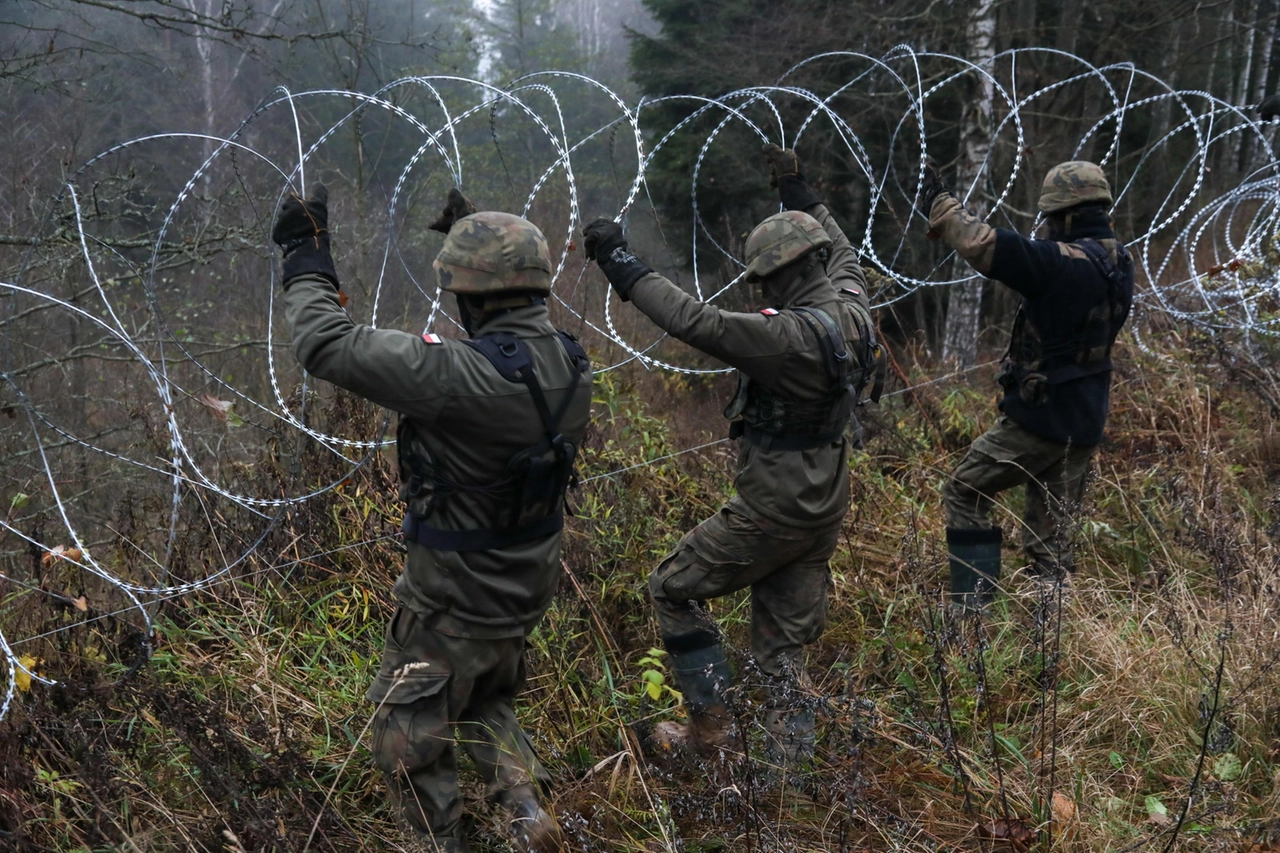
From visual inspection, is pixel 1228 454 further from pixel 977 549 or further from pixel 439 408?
pixel 439 408

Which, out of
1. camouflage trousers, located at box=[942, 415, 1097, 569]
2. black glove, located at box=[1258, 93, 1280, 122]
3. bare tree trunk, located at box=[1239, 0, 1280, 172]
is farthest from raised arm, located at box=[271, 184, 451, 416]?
bare tree trunk, located at box=[1239, 0, 1280, 172]

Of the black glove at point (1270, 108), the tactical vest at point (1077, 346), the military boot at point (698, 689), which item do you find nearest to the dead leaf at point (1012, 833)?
the military boot at point (698, 689)

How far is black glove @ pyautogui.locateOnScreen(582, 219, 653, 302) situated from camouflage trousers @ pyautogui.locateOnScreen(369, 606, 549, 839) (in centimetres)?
137

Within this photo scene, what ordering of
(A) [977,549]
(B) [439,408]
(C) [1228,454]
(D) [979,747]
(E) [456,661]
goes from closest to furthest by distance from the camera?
1. (B) [439,408]
2. (E) [456,661]
3. (D) [979,747]
4. (A) [977,549]
5. (C) [1228,454]

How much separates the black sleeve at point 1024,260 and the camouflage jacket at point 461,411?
2.36 metres

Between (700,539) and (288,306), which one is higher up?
(288,306)

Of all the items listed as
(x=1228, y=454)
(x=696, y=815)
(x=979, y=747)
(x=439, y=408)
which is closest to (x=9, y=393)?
(x=439, y=408)

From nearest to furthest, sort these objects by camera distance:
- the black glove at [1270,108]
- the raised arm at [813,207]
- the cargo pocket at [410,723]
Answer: the cargo pocket at [410,723] < the raised arm at [813,207] < the black glove at [1270,108]

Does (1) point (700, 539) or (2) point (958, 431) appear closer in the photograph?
(1) point (700, 539)

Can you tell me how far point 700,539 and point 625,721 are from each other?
0.84 m

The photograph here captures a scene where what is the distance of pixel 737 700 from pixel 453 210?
2.04 m

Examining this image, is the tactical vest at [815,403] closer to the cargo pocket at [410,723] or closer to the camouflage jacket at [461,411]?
the camouflage jacket at [461,411]

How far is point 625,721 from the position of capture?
4160 millimetres

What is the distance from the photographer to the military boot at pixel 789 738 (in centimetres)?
343
